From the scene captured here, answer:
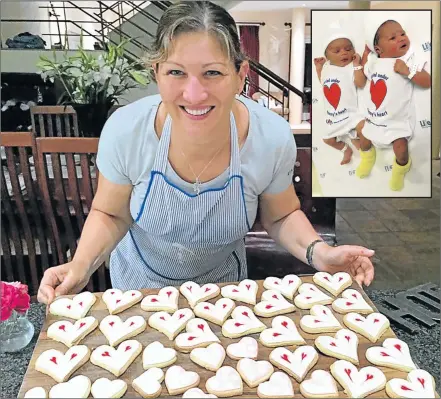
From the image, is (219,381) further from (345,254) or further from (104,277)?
(104,277)

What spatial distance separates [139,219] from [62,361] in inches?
15.1

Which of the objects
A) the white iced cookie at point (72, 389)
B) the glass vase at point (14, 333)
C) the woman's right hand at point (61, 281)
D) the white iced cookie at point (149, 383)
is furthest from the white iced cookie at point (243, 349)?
the glass vase at point (14, 333)

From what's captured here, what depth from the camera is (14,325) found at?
1144 millimetres

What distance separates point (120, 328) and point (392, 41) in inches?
45.4

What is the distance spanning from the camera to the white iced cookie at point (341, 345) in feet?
2.60

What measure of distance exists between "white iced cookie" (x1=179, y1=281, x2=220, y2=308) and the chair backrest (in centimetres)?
202

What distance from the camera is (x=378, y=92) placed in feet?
4.98

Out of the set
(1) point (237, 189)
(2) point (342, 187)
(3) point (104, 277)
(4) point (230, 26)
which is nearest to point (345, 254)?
(1) point (237, 189)

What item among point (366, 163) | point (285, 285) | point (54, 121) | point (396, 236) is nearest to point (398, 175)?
point (366, 163)

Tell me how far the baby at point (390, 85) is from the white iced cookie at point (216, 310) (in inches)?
32.7

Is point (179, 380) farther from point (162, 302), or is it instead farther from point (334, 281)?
point (334, 281)

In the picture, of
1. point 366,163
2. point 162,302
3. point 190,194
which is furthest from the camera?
point 366,163

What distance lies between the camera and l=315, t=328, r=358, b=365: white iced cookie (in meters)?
0.79

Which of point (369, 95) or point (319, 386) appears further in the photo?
point (369, 95)
